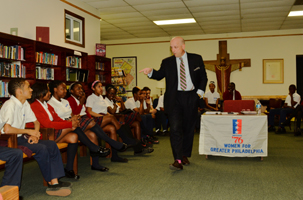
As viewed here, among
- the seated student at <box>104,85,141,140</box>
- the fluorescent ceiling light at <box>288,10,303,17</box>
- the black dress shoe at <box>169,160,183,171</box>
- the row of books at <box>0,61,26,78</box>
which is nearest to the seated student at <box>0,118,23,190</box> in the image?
the black dress shoe at <box>169,160,183,171</box>

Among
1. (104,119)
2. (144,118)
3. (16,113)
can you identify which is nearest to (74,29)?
(144,118)

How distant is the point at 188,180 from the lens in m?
3.21

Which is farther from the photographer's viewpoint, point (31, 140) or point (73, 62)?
point (73, 62)

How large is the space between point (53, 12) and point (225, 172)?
464cm

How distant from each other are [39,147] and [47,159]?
0.14 m

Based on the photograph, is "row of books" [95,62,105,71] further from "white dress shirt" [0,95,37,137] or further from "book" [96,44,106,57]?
"white dress shirt" [0,95,37,137]

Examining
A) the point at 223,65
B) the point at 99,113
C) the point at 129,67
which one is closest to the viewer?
the point at 99,113

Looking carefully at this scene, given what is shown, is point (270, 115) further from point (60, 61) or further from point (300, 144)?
point (60, 61)

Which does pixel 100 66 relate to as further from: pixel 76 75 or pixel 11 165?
pixel 11 165

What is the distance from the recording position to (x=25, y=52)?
200 inches

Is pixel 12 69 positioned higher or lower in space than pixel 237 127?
higher

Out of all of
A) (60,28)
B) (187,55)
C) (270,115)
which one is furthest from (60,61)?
(270,115)

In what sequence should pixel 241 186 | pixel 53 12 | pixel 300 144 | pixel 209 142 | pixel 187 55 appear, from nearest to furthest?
pixel 241 186, pixel 187 55, pixel 209 142, pixel 300 144, pixel 53 12

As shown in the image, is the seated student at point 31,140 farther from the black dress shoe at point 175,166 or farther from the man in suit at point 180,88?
the man in suit at point 180,88
